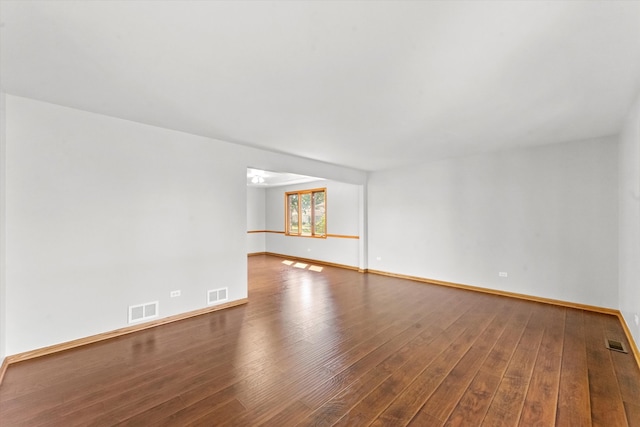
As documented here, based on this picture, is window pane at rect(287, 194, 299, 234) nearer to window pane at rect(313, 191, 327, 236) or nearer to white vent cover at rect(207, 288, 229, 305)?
window pane at rect(313, 191, 327, 236)

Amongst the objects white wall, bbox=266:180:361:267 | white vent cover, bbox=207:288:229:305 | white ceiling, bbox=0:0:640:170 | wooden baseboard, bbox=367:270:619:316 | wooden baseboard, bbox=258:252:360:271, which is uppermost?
white ceiling, bbox=0:0:640:170

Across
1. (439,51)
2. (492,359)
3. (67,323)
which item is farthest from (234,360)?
(439,51)

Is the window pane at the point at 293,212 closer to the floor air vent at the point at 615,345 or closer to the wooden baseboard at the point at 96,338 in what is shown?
the wooden baseboard at the point at 96,338

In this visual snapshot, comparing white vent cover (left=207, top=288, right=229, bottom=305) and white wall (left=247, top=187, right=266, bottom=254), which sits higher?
white wall (left=247, top=187, right=266, bottom=254)

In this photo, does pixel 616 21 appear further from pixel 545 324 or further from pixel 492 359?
pixel 545 324

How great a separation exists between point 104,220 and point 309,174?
318cm

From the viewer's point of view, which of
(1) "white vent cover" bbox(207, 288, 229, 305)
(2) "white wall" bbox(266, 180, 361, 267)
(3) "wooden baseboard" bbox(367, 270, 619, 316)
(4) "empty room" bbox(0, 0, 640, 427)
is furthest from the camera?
(2) "white wall" bbox(266, 180, 361, 267)

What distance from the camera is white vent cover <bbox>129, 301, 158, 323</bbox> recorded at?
10.3 feet

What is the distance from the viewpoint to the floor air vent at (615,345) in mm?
2684

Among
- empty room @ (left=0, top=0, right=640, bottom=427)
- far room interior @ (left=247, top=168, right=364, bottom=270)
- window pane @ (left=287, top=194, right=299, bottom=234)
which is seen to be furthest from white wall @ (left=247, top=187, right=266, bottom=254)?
empty room @ (left=0, top=0, right=640, bottom=427)

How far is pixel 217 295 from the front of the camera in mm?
3916

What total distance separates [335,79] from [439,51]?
0.77 m

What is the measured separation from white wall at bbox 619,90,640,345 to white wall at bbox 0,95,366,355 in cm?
457

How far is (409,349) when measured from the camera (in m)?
2.70
